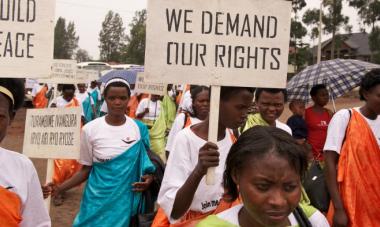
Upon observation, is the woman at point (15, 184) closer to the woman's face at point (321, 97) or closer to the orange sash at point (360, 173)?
the orange sash at point (360, 173)

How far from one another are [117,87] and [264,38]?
74.3 inches

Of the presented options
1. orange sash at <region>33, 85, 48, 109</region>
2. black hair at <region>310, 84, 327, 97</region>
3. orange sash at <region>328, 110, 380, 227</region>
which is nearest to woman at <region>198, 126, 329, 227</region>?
orange sash at <region>328, 110, 380, 227</region>

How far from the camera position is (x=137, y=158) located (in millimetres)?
4312

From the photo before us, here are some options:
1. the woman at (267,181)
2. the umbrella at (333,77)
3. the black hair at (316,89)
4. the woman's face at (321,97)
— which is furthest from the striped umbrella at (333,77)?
the woman at (267,181)

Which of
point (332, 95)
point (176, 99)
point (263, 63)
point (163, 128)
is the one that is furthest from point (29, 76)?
Answer: point (176, 99)

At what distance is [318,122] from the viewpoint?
5996mm

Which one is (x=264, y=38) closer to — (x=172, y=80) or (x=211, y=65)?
(x=211, y=65)

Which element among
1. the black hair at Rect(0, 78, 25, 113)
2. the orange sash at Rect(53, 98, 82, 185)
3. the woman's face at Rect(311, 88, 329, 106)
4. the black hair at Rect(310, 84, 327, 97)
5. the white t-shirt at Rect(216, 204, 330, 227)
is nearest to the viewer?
the white t-shirt at Rect(216, 204, 330, 227)

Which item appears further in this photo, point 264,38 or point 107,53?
point 107,53

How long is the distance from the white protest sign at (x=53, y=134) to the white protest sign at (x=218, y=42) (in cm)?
84

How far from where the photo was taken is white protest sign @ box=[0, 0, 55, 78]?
2.46m

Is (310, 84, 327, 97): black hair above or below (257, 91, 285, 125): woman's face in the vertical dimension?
above

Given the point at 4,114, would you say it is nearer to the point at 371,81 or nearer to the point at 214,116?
the point at 214,116

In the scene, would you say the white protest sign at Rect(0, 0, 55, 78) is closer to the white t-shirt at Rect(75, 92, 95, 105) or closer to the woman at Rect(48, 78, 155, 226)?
the woman at Rect(48, 78, 155, 226)
